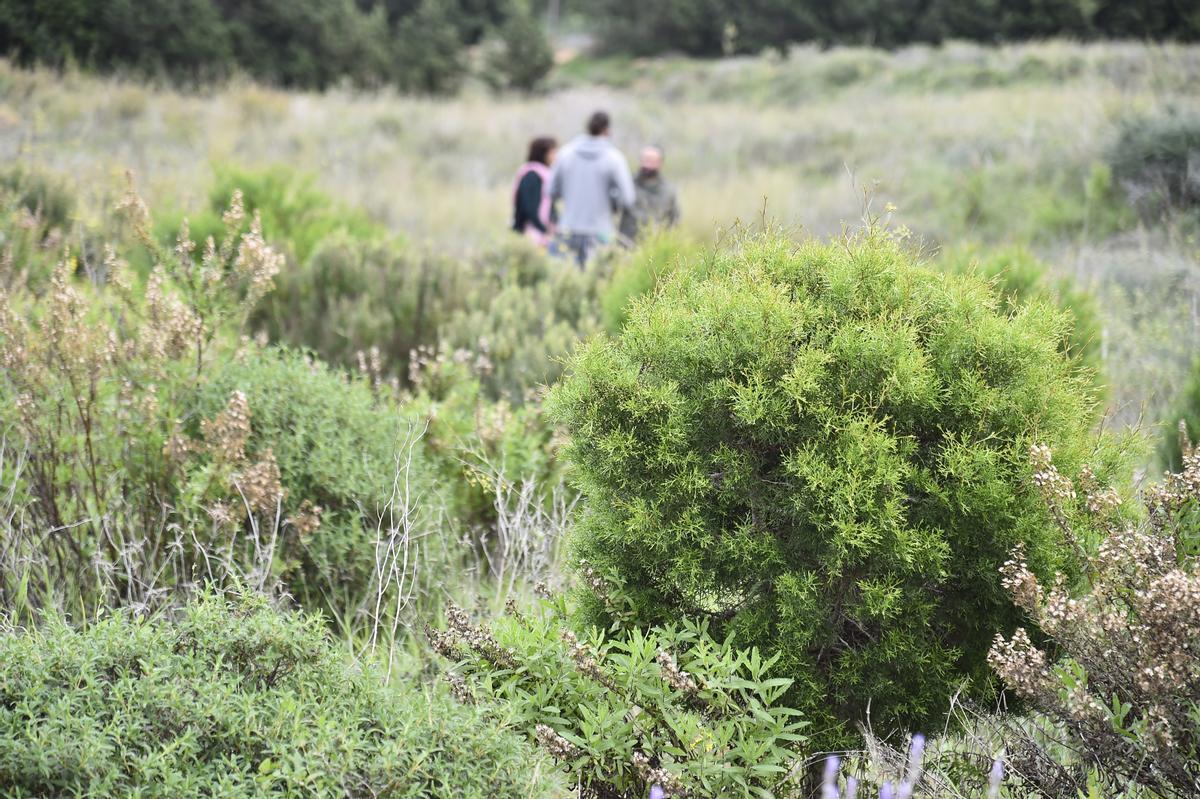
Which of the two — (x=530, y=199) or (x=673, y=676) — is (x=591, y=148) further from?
(x=673, y=676)

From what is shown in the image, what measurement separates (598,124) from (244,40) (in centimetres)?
2074

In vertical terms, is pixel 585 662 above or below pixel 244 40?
below

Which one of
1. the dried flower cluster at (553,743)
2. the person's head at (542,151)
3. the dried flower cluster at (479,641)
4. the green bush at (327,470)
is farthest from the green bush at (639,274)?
the person's head at (542,151)

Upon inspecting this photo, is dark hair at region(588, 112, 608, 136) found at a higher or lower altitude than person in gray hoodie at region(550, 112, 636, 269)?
higher

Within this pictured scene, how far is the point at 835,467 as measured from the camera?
8.75 feet

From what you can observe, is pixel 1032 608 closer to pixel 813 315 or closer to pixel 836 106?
pixel 813 315

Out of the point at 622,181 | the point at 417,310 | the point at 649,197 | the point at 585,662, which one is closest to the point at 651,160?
the point at 649,197

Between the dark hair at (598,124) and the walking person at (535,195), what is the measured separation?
592 mm

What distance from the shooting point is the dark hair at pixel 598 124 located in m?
8.41

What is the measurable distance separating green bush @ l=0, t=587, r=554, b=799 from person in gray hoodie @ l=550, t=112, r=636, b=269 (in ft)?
21.1

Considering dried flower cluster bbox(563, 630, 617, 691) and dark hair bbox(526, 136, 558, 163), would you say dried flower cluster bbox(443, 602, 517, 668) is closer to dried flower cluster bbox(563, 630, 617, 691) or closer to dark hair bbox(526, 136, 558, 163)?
dried flower cluster bbox(563, 630, 617, 691)

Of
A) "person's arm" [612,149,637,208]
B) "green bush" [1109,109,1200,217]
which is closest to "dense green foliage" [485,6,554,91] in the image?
"green bush" [1109,109,1200,217]

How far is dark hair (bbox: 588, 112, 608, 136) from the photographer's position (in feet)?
27.6

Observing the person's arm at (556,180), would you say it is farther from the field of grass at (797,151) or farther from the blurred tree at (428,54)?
the blurred tree at (428,54)
